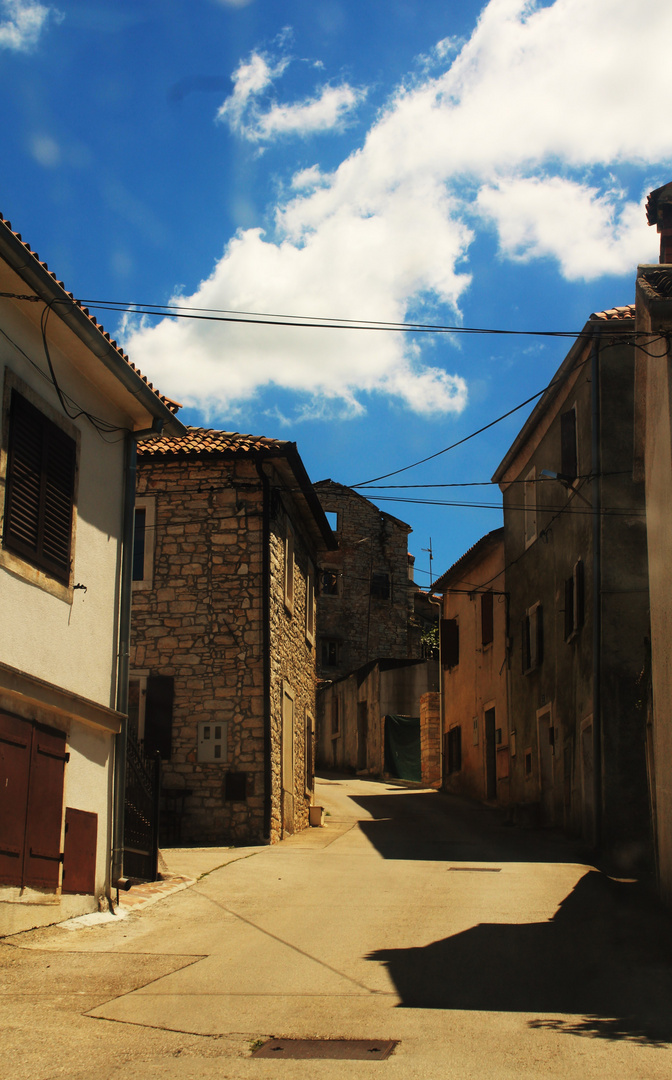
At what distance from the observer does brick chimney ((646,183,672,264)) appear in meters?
12.9

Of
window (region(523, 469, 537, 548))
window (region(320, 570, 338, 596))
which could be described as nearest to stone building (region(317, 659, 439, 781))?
window (region(320, 570, 338, 596))

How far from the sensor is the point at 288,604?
18703 millimetres

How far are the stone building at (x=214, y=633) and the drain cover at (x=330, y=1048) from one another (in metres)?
10.8

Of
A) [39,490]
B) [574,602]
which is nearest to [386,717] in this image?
[574,602]

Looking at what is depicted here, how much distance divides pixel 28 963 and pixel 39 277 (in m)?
5.41

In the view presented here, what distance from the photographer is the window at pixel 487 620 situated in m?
24.8

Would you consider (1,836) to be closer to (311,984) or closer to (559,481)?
(311,984)

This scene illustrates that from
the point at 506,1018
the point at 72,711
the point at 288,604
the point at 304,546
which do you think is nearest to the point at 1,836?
the point at 72,711

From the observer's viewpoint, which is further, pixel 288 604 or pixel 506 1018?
pixel 288 604

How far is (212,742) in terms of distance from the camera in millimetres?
16297

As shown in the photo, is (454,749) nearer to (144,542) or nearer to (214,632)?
(214,632)

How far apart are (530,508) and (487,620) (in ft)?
15.4

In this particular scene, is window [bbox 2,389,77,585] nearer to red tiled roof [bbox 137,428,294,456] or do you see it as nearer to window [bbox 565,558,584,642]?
red tiled roof [bbox 137,428,294,456]

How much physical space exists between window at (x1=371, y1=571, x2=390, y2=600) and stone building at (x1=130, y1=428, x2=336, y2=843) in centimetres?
2702
